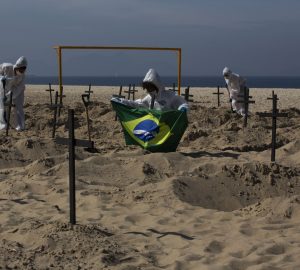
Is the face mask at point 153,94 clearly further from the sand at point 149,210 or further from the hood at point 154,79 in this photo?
the sand at point 149,210

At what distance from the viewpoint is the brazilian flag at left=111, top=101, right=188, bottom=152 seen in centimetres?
1004

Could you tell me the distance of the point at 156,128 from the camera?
10.1 meters

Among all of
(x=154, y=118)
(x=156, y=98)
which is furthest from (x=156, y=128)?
(x=156, y=98)

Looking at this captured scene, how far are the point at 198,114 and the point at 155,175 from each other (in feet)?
30.2

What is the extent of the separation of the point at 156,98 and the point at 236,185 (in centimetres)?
317

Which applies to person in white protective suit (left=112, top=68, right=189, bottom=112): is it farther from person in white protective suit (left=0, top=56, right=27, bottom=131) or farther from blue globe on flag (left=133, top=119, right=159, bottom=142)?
person in white protective suit (left=0, top=56, right=27, bottom=131)

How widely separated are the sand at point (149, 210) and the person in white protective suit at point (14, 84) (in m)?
3.16

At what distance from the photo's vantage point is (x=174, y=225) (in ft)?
20.3

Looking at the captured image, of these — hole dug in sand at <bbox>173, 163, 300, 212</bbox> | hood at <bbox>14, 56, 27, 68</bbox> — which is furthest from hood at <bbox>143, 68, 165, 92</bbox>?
hood at <bbox>14, 56, 27, 68</bbox>

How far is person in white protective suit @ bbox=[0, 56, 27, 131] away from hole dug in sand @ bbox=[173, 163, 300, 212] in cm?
668

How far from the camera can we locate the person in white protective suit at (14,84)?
13.9 meters

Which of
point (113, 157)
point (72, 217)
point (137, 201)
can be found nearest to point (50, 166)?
point (113, 157)

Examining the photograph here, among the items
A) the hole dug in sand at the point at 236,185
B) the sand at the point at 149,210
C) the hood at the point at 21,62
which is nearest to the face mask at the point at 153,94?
the sand at the point at 149,210

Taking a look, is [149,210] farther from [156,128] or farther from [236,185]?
[156,128]
